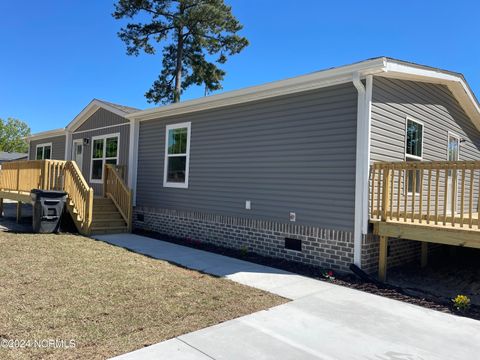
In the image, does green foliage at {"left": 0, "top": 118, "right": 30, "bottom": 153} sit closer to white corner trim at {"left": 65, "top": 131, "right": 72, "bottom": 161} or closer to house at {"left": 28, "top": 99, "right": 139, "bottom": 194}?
white corner trim at {"left": 65, "top": 131, "right": 72, "bottom": 161}

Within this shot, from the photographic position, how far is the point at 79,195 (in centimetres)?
879

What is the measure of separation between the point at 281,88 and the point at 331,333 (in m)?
4.58

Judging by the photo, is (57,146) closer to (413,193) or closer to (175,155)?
(175,155)

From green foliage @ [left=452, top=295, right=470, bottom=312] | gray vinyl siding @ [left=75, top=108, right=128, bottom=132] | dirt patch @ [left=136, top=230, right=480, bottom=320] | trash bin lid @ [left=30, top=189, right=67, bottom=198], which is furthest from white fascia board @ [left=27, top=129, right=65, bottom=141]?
green foliage @ [left=452, top=295, right=470, bottom=312]

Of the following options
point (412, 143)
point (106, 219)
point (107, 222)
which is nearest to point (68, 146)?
point (106, 219)

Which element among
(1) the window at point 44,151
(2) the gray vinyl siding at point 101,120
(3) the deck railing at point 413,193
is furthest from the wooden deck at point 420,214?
(1) the window at point 44,151

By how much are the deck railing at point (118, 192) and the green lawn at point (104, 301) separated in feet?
9.98

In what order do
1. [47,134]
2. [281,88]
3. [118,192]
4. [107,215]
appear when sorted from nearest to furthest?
[281,88] → [107,215] → [118,192] → [47,134]

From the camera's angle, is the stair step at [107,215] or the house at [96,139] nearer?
the stair step at [107,215]

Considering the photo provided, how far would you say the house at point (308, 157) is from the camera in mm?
5602

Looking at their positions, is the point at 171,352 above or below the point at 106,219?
below

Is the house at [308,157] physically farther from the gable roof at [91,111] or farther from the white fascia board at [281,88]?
the gable roof at [91,111]

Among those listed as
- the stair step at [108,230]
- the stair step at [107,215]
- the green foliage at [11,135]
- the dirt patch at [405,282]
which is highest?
the green foliage at [11,135]

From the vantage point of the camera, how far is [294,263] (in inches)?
250
